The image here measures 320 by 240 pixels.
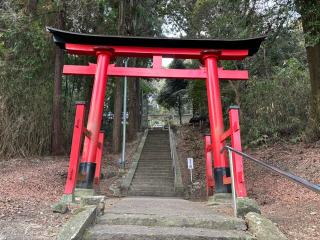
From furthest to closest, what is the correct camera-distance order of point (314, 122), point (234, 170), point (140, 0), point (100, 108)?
1. point (140, 0)
2. point (314, 122)
3. point (100, 108)
4. point (234, 170)

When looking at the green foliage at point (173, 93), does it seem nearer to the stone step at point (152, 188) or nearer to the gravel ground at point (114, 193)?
the gravel ground at point (114, 193)

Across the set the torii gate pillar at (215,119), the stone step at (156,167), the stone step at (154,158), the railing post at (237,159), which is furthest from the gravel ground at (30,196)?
the stone step at (154,158)

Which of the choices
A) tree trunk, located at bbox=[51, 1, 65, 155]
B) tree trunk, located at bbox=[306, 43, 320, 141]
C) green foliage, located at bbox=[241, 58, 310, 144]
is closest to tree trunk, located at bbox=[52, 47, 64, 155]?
tree trunk, located at bbox=[51, 1, 65, 155]

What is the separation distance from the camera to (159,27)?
2142 centimetres

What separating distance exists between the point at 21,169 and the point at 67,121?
4.82 metres

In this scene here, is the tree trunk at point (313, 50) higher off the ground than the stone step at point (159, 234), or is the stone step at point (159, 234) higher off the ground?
the tree trunk at point (313, 50)

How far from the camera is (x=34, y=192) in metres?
8.00

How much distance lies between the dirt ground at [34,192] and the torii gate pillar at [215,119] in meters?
3.00

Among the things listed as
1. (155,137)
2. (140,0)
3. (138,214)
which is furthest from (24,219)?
(155,137)

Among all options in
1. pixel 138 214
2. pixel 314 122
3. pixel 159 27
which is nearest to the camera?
pixel 138 214

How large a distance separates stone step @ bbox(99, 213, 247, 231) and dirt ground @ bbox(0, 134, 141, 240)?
0.73 metres

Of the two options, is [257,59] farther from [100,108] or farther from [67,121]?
[100,108]

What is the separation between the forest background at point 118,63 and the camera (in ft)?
35.7

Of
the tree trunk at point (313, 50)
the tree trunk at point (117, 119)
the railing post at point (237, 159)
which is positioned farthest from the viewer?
the tree trunk at point (117, 119)
